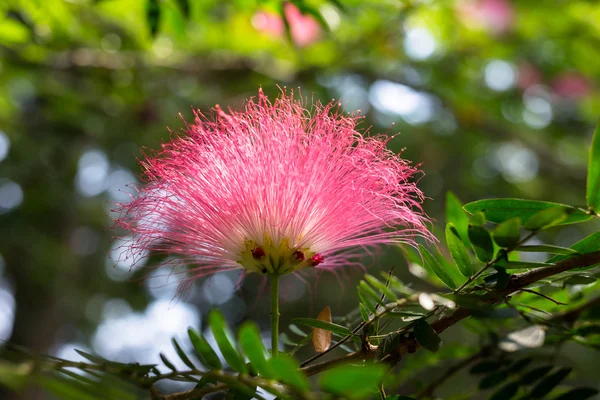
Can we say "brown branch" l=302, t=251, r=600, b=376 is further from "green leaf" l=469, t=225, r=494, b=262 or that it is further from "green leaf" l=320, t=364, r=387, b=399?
"green leaf" l=320, t=364, r=387, b=399

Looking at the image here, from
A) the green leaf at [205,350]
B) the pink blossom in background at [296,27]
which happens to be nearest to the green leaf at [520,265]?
the green leaf at [205,350]

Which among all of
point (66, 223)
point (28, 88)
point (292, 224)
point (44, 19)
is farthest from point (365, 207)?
point (28, 88)

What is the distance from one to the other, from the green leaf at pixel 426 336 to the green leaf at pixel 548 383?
34 cm

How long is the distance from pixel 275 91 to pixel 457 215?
2.77 m

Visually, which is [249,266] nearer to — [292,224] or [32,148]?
[292,224]

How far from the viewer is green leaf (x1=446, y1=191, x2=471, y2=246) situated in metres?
1.13

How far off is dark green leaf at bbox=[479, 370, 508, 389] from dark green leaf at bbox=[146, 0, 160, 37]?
1.73 m

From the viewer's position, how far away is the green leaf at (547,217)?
40.1 inches

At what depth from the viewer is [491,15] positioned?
5.50 meters

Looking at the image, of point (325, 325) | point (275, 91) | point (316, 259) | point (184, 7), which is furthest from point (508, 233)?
point (275, 91)

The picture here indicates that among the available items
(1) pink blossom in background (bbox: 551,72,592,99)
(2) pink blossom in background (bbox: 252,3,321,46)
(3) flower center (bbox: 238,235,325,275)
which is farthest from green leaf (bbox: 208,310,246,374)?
(1) pink blossom in background (bbox: 551,72,592,99)

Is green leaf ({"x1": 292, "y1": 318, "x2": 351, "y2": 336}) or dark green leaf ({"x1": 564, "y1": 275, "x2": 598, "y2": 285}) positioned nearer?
dark green leaf ({"x1": 564, "y1": 275, "x2": 598, "y2": 285})

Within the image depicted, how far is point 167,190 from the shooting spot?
1.49m

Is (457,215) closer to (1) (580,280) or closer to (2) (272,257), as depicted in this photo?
(1) (580,280)
